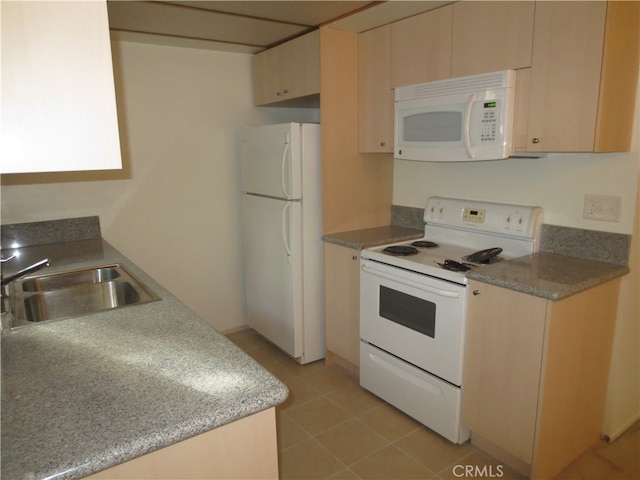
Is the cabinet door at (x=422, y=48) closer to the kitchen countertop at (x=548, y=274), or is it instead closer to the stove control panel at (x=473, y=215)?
the stove control panel at (x=473, y=215)

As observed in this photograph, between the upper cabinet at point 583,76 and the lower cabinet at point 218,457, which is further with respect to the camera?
the upper cabinet at point 583,76

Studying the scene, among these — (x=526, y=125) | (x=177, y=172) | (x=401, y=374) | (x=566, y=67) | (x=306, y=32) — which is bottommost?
(x=401, y=374)

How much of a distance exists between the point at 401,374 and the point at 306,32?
218cm

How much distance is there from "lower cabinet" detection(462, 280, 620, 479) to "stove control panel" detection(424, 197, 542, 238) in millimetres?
475

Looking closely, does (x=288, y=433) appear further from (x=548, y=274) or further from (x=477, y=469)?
(x=548, y=274)

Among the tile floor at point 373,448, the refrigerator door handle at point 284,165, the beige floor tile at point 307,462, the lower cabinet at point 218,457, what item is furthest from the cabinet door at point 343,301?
the lower cabinet at point 218,457

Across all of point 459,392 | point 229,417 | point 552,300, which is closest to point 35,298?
point 229,417

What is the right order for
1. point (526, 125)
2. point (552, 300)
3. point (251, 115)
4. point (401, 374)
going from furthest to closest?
1. point (251, 115)
2. point (401, 374)
3. point (526, 125)
4. point (552, 300)

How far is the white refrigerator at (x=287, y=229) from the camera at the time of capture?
2826mm

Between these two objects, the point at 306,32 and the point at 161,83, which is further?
the point at 161,83

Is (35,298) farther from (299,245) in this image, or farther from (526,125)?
(526,125)

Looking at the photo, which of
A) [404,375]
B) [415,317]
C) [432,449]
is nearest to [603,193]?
[415,317]

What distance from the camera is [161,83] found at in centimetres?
308

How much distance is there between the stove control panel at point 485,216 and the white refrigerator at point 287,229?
0.76 m
